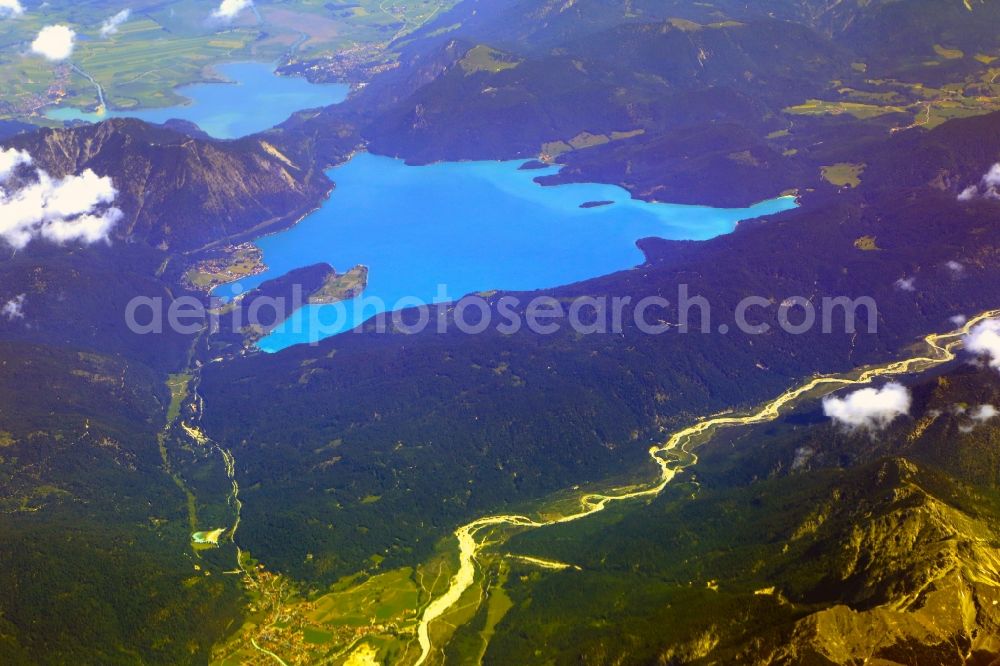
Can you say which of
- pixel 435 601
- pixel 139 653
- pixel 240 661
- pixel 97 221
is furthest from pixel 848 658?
pixel 97 221

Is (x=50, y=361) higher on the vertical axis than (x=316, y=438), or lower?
higher

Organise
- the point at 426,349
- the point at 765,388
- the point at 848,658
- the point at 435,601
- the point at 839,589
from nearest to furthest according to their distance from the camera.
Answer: the point at 848,658, the point at 839,589, the point at 435,601, the point at 765,388, the point at 426,349

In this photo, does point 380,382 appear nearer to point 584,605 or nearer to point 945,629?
point 584,605

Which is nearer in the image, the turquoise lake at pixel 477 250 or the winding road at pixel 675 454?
the winding road at pixel 675 454

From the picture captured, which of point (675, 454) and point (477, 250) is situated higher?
point (675, 454)

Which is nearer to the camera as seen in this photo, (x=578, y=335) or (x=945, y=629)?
(x=945, y=629)

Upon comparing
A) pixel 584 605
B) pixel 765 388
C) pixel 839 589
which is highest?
pixel 839 589

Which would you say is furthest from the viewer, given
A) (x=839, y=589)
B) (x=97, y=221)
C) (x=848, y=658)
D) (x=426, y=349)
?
(x=97, y=221)

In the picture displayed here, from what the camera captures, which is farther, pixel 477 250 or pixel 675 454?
pixel 477 250
